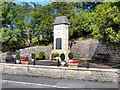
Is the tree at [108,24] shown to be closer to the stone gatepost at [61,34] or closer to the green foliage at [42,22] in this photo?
the stone gatepost at [61,34]

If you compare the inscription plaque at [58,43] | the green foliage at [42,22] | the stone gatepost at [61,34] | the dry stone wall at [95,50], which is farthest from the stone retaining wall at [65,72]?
the green foliage at [42,22]

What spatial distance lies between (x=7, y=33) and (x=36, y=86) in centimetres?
1722

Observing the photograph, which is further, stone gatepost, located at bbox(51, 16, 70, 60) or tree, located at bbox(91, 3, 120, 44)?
stone gatepost, located at bbox(51, 16, 70, 60)

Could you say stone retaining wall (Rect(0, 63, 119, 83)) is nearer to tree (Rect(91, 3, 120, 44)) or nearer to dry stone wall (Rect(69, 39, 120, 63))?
tree (Rect(91, 3, 120, 44))

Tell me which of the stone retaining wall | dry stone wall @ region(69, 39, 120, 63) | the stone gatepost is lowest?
the stone retaining wall

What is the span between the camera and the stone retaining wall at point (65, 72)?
927 cm

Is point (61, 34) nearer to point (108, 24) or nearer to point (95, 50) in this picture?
point (95, 50)

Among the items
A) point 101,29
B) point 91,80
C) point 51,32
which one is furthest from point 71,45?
point 91,80

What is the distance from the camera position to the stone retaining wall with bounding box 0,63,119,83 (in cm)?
927

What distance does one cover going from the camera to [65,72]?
34.7 feet

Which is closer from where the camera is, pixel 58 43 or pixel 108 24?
pixel 108 24

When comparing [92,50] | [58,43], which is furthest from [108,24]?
[92,50]

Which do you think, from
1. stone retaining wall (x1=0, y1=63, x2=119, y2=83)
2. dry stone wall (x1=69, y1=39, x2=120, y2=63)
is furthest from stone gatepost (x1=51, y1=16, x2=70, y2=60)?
stone retaining wall (x1=0, y1=63, x2=119, y2=83)

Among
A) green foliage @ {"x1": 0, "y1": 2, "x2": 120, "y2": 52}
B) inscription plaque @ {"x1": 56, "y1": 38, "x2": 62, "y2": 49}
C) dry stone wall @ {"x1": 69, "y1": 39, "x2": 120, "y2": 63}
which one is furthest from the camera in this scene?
green foliage @ {"x1": 0, "y1": 2, "x2": 120, "y2": 52}
